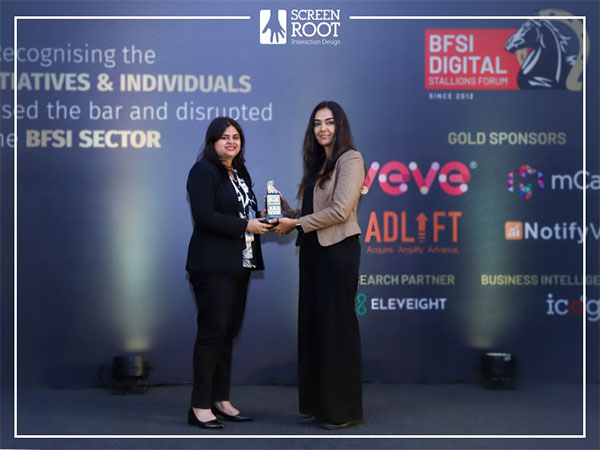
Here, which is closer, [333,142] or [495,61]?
[333,142]

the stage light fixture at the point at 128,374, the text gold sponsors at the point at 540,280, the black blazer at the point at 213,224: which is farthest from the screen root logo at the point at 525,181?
the stage light fixture at the point at 128,374

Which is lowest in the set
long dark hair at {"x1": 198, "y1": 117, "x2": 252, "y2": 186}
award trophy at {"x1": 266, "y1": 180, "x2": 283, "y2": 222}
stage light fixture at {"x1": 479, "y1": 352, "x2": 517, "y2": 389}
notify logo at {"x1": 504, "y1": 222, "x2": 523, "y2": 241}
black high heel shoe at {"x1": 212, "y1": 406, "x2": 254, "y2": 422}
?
black high heel shoe at {"x1": 212, "y1": 406, "x2": 254, "y2": 422}

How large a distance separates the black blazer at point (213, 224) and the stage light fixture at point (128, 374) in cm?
102

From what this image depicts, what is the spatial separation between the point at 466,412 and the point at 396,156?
1.57 meters

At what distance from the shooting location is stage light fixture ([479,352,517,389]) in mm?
4148

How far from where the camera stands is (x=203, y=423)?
3.36 meters

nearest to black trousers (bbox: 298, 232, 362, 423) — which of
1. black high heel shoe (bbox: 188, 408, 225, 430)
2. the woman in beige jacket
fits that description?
the woman in beige jacket

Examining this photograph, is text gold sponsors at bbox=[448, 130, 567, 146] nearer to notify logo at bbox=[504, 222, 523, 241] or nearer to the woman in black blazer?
notify logo at bbox=[504, 222, 523, 241]

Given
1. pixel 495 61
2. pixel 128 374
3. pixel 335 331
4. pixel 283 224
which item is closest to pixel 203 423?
pixel 335 331

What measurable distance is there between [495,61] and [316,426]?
8.15 ft

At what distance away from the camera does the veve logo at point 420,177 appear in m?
4.28

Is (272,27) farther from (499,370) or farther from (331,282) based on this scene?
(499,370)

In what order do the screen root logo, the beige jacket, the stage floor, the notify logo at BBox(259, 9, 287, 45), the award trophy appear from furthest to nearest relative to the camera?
the screen root logo → the notify logo at BBox(259, 9, 287, 45) → the award trophy → the beige jacket → the stage floor

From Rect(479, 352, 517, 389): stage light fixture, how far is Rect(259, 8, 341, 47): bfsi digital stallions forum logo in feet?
7.17
